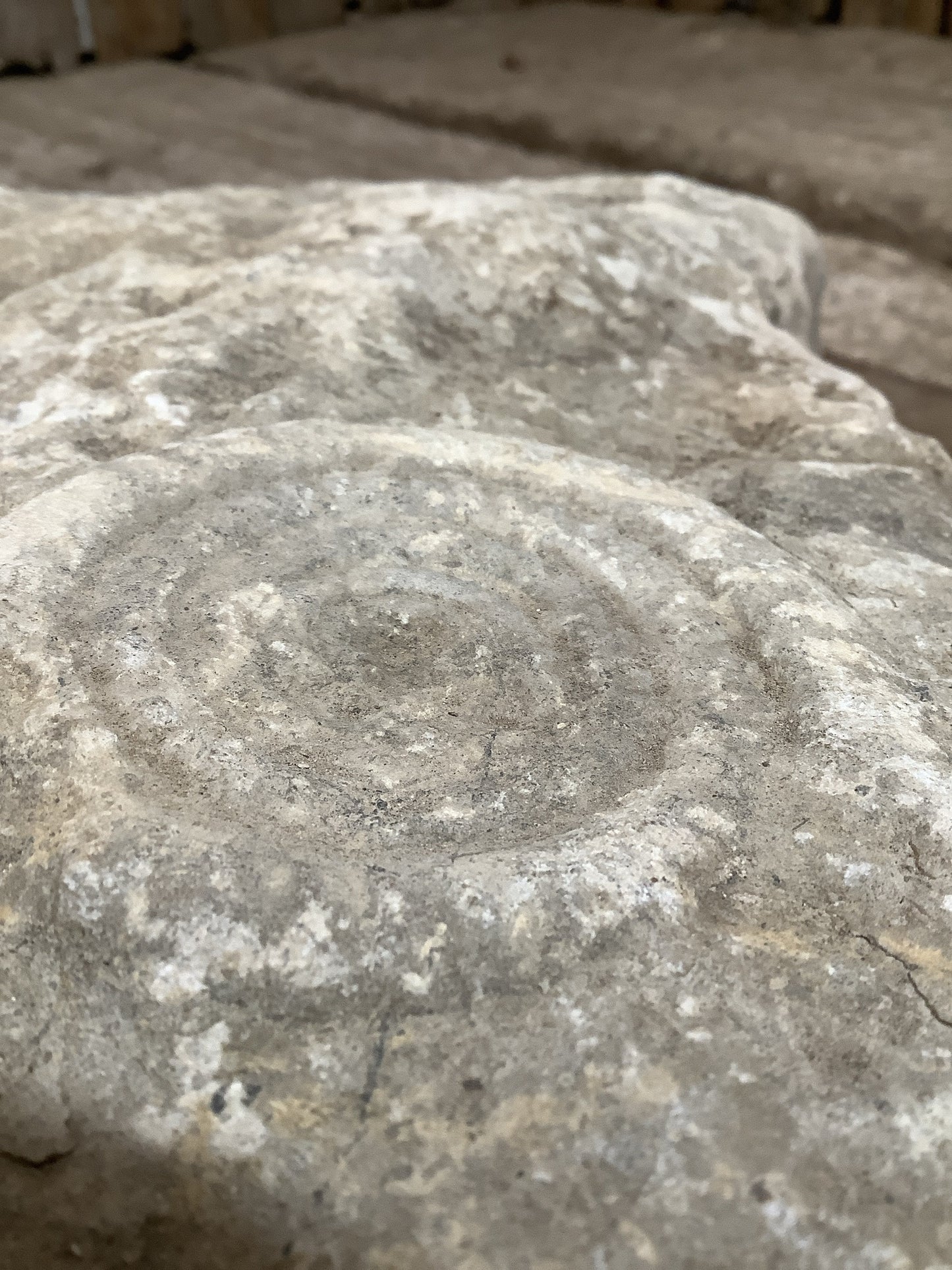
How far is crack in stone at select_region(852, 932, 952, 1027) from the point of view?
90 cm

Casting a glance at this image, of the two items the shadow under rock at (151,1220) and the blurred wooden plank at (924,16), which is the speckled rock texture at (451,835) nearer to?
the shadow under rock at (151,1220)

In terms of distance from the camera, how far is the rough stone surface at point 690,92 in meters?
3.54

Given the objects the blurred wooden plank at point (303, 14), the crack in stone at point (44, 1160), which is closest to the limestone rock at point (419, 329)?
the crack in stone at point (44, 1160)

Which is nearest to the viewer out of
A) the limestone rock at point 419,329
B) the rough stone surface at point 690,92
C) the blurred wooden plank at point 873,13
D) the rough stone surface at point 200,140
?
the limestone rock at point 419,329

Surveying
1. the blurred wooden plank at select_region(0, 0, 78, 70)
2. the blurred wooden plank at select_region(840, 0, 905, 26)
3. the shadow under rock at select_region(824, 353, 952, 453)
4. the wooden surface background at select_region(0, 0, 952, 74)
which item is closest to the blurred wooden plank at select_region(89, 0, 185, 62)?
the wooden surface background at select_region(0, 0, 952, 74)

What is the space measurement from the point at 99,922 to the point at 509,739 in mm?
408

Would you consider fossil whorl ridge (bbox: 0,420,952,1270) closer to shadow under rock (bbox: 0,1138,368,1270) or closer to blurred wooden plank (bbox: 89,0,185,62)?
shadow under rock (bbox: 0,1138,368,1270)

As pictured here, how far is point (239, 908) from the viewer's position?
2.97ft

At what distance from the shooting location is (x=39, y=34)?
448 cm

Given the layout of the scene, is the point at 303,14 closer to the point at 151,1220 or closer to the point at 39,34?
the point at 39,34

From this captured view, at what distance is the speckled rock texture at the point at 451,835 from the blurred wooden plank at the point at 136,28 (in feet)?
12.3

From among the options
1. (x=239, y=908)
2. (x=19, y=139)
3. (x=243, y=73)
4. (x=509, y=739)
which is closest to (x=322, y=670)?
(x=509, y=739)

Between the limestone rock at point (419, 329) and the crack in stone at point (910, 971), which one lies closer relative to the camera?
the crack in stone at point (910, 971)

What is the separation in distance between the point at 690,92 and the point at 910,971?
13.7 ft
